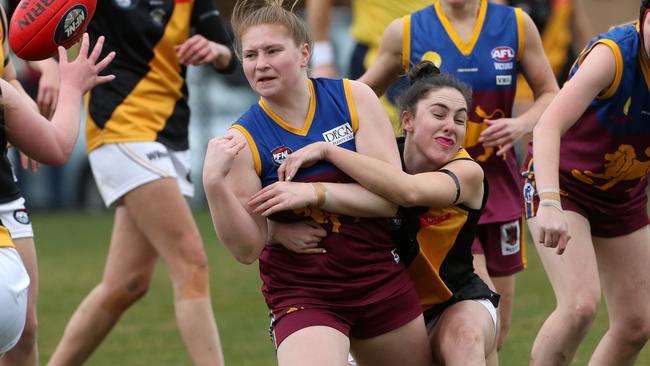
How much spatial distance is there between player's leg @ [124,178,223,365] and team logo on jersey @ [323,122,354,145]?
151cm

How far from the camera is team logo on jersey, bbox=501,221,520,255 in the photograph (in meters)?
5.72

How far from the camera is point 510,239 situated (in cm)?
575

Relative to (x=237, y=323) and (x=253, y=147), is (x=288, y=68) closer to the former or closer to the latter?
(x=253, y=147)

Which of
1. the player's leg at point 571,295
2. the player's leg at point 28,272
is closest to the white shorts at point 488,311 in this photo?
the player's leg at point 571,295

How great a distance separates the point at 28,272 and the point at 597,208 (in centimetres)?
240

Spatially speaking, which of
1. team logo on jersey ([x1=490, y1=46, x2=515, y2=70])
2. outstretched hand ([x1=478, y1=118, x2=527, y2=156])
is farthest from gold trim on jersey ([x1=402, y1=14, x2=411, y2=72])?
outstretched hand ([x1=478, y1=118, x2=527, y2=156])

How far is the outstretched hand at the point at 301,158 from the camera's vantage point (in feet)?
13.8

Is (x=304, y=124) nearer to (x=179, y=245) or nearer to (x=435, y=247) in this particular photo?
(x=435, y=247)

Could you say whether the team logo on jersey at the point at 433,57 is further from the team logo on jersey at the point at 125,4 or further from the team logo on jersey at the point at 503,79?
the team logo on jersey at the point at 125,4

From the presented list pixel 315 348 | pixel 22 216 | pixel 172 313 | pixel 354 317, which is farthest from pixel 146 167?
pixel 172 313

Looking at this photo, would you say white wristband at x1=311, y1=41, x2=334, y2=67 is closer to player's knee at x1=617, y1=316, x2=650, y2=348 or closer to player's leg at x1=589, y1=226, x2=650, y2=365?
player's leg at x1=589, y1=226, x2=650, y2=365

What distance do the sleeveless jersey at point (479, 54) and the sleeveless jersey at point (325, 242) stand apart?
122 cm

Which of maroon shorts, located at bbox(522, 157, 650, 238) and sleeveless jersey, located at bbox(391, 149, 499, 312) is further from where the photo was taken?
maroon shorts, located at bbox(522, 157, 650, 238)

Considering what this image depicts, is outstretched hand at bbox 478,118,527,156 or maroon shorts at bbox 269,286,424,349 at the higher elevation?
outstretched hand at bbox 478,118,527,156
